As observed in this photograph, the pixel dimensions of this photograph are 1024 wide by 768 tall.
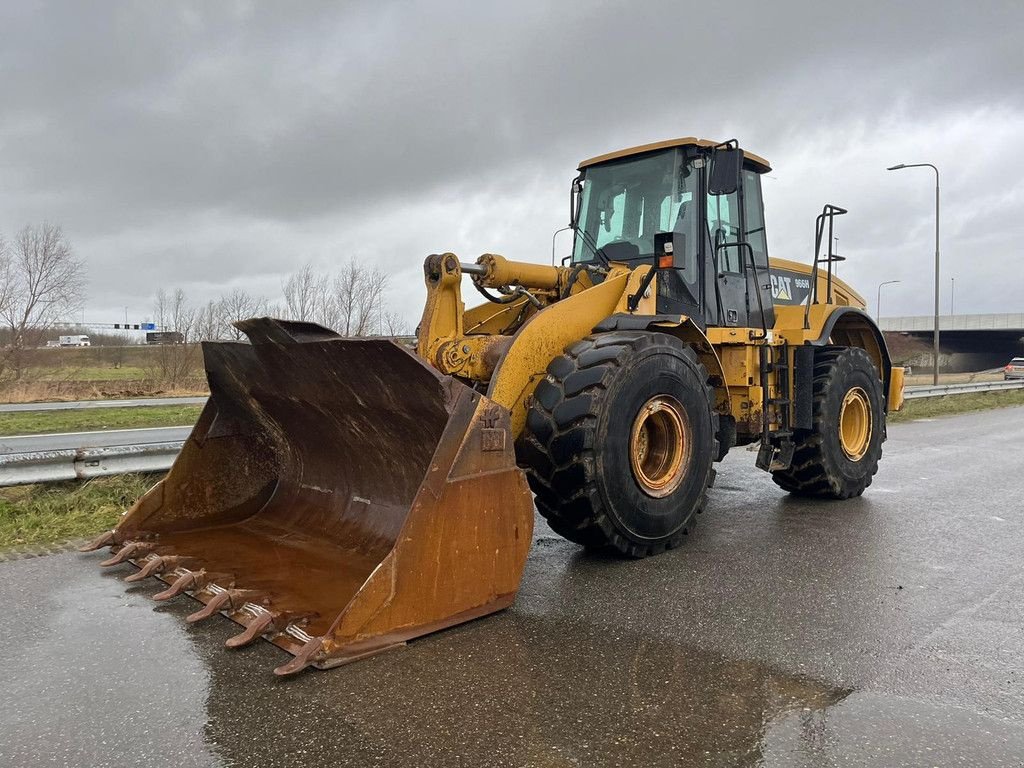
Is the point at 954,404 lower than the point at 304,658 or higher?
lower

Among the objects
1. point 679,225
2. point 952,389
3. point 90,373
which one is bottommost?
point 952,389

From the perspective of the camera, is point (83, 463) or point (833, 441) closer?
point (83, 463)

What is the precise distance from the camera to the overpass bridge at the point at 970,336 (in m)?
64.3

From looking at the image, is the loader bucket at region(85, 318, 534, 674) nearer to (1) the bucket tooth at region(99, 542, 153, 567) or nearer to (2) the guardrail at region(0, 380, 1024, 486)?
(1) the bucket tooth at region(99, 542, 153, 567)

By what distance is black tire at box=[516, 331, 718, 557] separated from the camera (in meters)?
4.44

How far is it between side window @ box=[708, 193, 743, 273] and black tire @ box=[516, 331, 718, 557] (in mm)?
1642

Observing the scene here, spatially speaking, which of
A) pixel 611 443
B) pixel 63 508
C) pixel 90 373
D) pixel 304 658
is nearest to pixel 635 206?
pixel 611 443

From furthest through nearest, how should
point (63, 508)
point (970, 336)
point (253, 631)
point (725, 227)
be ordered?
point (970, 336), point (725, 227), point (63, 508), point (253, 631)

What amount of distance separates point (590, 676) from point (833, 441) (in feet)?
15.0

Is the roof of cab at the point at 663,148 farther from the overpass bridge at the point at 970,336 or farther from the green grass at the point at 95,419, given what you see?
the overpass bridge at the point at 970,336

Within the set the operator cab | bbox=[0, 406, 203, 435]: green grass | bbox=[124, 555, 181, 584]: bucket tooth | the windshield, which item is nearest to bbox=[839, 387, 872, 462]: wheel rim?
the operator cab

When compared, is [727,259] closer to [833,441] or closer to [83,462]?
[833,441]

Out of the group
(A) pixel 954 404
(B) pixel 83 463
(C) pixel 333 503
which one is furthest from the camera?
(A) pixel 954 404

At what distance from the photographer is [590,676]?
3.23 meters
